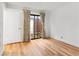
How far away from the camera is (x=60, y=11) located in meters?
5.81

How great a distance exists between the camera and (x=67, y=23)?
512cm

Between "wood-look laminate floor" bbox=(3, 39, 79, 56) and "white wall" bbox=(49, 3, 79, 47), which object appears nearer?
"wood-look laminate floor" bbox=(3, 39, 79, 56)

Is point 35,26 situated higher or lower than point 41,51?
higher

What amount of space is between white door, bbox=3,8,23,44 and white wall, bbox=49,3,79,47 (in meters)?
2.12

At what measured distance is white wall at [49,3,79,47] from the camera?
14.8 ft

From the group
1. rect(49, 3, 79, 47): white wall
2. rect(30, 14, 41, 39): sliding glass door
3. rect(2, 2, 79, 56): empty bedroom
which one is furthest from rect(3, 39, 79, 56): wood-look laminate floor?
rect(30, 14, 41, 39): sliding glass door

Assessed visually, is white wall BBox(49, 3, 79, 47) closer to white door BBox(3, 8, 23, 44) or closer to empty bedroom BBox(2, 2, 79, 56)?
empty bedroom BBox(2, 2, 79, 56)

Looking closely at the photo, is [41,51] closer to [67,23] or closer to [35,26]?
→ [67,23]

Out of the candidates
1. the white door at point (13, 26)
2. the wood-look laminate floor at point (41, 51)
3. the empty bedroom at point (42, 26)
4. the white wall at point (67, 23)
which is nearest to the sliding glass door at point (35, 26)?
the empty bedroom at point (42, 26)

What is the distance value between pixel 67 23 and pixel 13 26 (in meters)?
2.81

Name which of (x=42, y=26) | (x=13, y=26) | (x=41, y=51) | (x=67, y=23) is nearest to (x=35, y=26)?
(x=42, y=26)

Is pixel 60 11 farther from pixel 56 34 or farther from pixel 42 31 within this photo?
pixel 42 31

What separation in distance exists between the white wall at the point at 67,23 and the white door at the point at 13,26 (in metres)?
2.12

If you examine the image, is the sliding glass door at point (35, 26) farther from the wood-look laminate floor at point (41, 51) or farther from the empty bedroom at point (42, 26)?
the wood-look laminate floor at point (41, 51)
